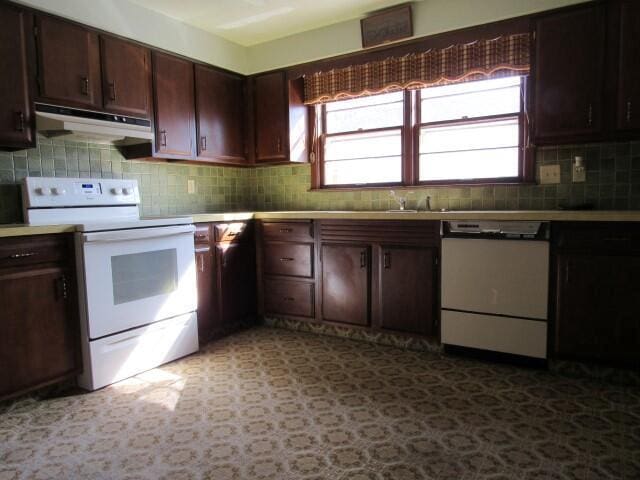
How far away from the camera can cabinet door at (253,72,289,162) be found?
152 inches

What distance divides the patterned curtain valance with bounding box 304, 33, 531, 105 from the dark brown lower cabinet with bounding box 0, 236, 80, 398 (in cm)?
233

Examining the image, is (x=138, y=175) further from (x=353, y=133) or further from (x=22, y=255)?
(x=353, y=133)

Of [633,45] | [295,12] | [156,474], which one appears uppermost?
[295,12]

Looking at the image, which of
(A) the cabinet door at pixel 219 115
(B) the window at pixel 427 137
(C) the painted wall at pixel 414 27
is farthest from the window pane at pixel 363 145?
(A) the cabinet door at pixel 219 115

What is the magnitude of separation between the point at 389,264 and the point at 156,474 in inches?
74.9

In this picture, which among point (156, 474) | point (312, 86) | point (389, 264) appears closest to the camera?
point (156, 474)

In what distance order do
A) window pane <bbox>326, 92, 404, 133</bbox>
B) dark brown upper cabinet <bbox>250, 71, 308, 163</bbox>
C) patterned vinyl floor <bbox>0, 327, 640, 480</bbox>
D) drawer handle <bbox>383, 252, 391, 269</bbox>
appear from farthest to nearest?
1. dark brown upper cabinet <bbox>250, 71, 308, 163</bbox>
2. window pane <bbox>326, 92, 404, 133</bbox>
3. drawer handle <bbox>383, 252, 391, 269</bbox>
4. patterned vinyl floor <bbox>0, 327, 640, 480</bbox>

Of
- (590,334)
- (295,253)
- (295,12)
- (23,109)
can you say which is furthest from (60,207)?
(590,334)

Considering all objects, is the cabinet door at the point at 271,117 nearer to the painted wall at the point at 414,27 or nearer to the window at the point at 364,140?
the painted wall at the point at 414,27

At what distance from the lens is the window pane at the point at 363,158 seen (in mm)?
3676

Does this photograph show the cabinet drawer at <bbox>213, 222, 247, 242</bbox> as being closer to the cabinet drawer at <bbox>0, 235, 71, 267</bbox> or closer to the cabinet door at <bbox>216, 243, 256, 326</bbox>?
the cabinet door at <bbox>216, 243, 256, 326</bbox>

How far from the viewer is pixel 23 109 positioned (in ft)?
8.25

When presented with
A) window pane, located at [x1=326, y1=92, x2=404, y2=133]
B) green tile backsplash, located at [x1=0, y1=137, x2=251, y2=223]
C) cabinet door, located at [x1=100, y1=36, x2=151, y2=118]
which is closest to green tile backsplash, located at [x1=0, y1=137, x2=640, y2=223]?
green tile backsplash, located at [x1=0, y1=137, x2=251, y2=223]

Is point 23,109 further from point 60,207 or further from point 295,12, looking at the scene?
point 295,12
